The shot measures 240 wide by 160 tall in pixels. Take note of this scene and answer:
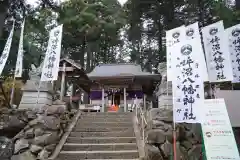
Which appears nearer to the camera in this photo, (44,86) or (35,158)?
(35,158)

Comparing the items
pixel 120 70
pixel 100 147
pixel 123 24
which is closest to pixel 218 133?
pixel 100 147

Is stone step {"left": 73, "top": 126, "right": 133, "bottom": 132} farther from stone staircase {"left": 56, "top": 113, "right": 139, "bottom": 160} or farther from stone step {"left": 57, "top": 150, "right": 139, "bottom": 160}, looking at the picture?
stone step {"left": 57, "top": 150, "right": 139, "bottom": 160}

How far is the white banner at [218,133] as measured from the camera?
4133mm

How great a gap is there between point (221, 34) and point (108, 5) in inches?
743

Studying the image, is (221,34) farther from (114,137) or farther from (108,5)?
(108,5)

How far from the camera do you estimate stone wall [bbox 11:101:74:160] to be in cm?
676

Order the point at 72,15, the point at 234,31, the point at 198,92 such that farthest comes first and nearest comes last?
the point at 72,15 < the point at 234,31 < the point at 198,92

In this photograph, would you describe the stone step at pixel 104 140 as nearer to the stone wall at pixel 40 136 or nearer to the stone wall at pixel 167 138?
the stone wall at pixel 40 136

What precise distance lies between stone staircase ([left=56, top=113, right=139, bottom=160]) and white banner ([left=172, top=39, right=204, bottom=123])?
95.0 inches

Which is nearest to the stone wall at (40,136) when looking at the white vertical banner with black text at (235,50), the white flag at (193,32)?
the white flag at (193,32)

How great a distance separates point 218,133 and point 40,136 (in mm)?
4995

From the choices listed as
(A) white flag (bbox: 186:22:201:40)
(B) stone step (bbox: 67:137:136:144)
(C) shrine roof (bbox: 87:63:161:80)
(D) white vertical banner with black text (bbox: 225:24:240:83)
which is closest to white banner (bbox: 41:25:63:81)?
(B) stone step (bbox: 67:137:136:144)

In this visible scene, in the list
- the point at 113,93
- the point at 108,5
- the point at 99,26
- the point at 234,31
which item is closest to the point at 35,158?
the point at 234,31

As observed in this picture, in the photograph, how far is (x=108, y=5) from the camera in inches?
952
